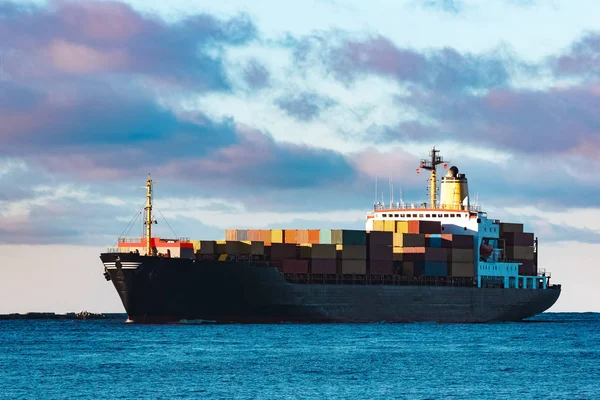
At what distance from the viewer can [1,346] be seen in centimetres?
8019

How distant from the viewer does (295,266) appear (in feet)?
305

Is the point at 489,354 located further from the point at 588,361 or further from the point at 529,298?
the point at 529,298

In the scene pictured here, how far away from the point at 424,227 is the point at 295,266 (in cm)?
1642

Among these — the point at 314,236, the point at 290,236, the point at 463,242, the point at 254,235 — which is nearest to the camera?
the point at 314,236

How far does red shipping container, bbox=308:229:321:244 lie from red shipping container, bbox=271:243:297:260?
99.5 inches

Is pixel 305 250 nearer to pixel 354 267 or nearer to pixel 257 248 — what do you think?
pixel 354 267

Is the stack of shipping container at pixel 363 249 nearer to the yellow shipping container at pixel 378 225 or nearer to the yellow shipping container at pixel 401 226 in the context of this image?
the yellow shipping container at pixel 401 226

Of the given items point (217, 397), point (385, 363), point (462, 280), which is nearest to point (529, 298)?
point (462, 280)

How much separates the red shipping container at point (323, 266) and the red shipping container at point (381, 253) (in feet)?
13.3

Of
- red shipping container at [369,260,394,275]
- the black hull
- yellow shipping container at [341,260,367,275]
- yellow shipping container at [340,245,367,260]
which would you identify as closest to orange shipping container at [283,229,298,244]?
yellow shipping container at [340,245,367,260]

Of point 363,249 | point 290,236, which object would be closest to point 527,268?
point 363,249

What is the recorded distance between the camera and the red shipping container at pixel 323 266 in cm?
9364

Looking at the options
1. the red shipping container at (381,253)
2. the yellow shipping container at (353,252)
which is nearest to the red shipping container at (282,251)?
the yellow shipping container at (353,252)

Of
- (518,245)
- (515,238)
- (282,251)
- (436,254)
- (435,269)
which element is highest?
(515,238)
